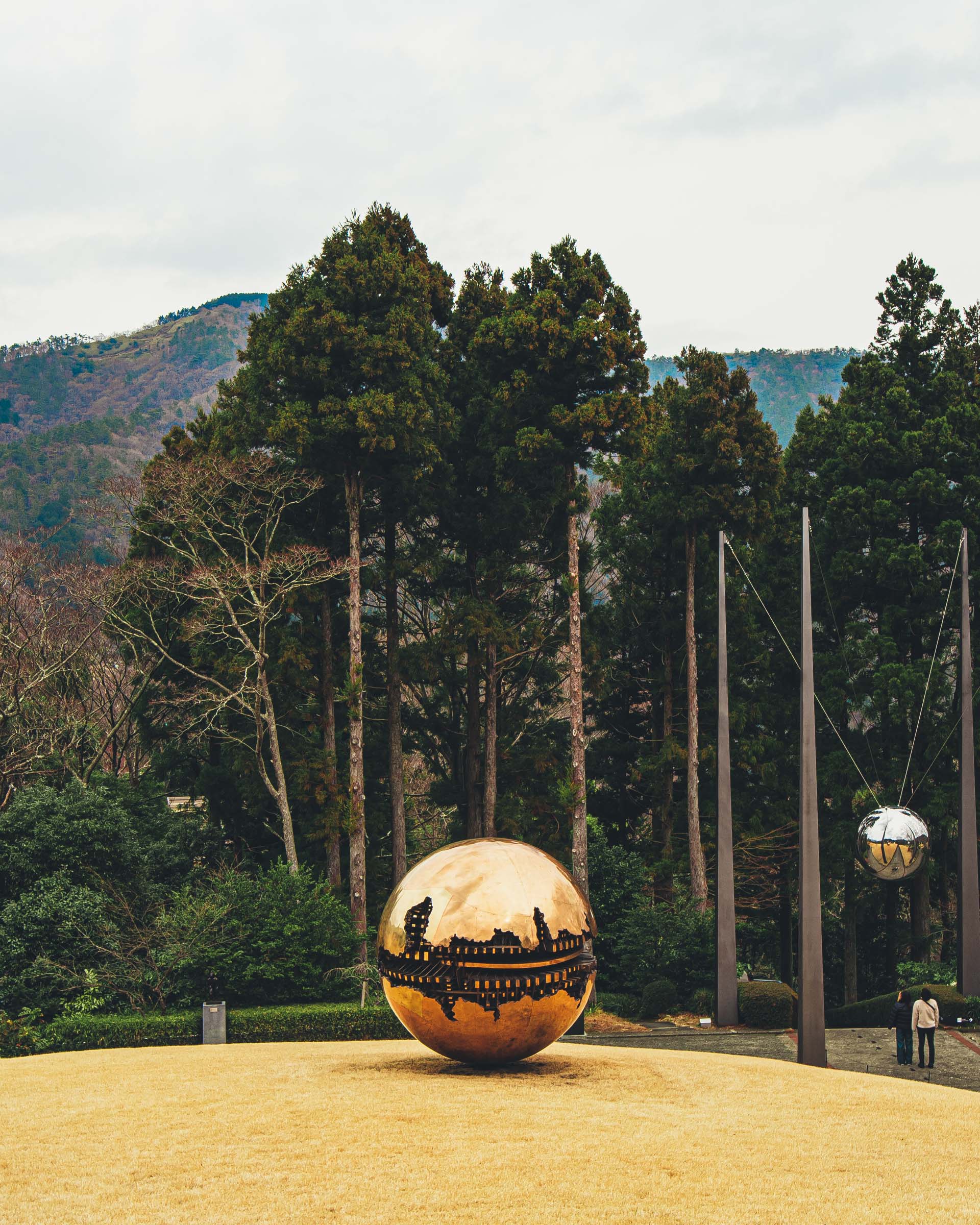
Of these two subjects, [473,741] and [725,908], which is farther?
[473,741]

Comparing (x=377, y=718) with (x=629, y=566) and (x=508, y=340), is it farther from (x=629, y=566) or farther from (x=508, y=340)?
(x=508, y=340)

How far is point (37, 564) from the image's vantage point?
120 ft

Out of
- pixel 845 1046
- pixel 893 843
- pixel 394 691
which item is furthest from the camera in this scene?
pixel 394 691

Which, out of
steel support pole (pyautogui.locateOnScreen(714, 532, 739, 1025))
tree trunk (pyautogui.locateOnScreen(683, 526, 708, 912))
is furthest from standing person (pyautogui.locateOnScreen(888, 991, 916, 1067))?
tree trunk (pyautogui.locateOnScreen(683, 526, 708, 912))

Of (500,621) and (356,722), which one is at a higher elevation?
(500,621)

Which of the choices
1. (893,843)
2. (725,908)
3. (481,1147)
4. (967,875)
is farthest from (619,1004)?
(481,1147)

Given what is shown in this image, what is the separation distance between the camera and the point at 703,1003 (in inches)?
1129

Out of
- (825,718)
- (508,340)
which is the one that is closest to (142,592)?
(508,340)

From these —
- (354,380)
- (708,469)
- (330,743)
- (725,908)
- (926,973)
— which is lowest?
(926,973)

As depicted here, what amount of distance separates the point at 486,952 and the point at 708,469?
2597cm

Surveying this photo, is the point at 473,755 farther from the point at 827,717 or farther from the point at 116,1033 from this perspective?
the point at 116,1033

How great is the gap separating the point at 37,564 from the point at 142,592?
12.7ft

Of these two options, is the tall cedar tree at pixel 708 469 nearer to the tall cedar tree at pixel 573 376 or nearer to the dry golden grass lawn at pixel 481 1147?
the tall cedar tree at pixel 573 376

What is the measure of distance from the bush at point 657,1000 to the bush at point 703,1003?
0.57 metres
